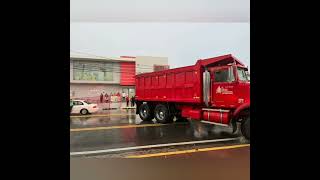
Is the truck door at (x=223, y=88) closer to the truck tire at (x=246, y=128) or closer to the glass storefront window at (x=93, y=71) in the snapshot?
the truck tire at (x=246, y=128)

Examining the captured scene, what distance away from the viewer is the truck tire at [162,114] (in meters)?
6.30

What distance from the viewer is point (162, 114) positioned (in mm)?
6504

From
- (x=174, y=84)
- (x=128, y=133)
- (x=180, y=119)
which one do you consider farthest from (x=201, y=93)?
(x=128, y=133)

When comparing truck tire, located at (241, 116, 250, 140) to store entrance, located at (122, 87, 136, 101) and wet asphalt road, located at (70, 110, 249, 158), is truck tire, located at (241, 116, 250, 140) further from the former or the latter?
store entrance, located at (122, 87, 136, 101)

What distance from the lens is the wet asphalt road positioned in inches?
161

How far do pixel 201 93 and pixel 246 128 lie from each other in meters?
1.32

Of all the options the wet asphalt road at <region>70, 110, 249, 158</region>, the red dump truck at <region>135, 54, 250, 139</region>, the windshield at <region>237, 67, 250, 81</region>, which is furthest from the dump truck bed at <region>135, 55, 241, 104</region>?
the wet asphalt road at <region>70, 110, 249, 158</region>

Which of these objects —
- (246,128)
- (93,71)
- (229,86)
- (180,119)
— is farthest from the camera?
(180,119)

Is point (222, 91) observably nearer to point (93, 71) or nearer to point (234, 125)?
point (234, 125)

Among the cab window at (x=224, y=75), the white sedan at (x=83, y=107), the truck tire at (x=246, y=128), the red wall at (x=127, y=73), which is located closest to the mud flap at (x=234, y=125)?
the truck tire at (x=246, y=128)
